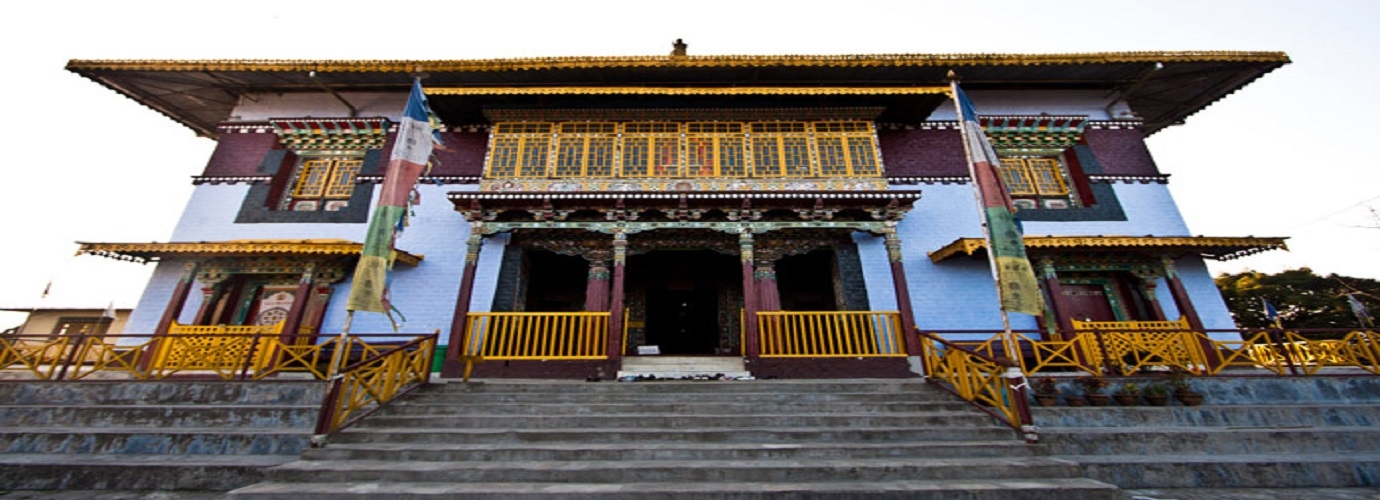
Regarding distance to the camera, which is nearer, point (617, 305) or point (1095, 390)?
point (1095, 390)

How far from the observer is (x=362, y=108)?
44.0ft

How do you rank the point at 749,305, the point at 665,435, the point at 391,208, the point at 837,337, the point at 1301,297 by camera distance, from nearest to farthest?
the point at 665,435, the point at 391,208, the point at 837,337, the point at 749,305, the point at 1301,297

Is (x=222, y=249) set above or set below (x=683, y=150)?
below

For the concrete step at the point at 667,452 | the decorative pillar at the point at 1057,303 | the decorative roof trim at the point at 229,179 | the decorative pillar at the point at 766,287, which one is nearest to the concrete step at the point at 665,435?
the concrete step at the point at 667,452

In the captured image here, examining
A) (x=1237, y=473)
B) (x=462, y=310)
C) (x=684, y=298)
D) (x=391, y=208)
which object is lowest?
(x=1237, y=473)

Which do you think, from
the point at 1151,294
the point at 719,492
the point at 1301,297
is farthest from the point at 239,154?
the point at 1301,297

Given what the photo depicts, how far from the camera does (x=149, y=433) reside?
5672mm

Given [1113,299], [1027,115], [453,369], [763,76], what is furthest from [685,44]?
[1113,299]

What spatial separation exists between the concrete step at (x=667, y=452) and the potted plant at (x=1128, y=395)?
2901 mm

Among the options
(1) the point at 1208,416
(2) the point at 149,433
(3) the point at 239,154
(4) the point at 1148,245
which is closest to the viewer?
(2) the point at 149,433

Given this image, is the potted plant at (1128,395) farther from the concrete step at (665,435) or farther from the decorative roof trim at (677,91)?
the decorative roof trim at (677,91)

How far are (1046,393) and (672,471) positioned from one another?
5457 mm

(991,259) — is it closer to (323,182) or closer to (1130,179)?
(1130,179)

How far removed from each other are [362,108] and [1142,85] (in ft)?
70.4
